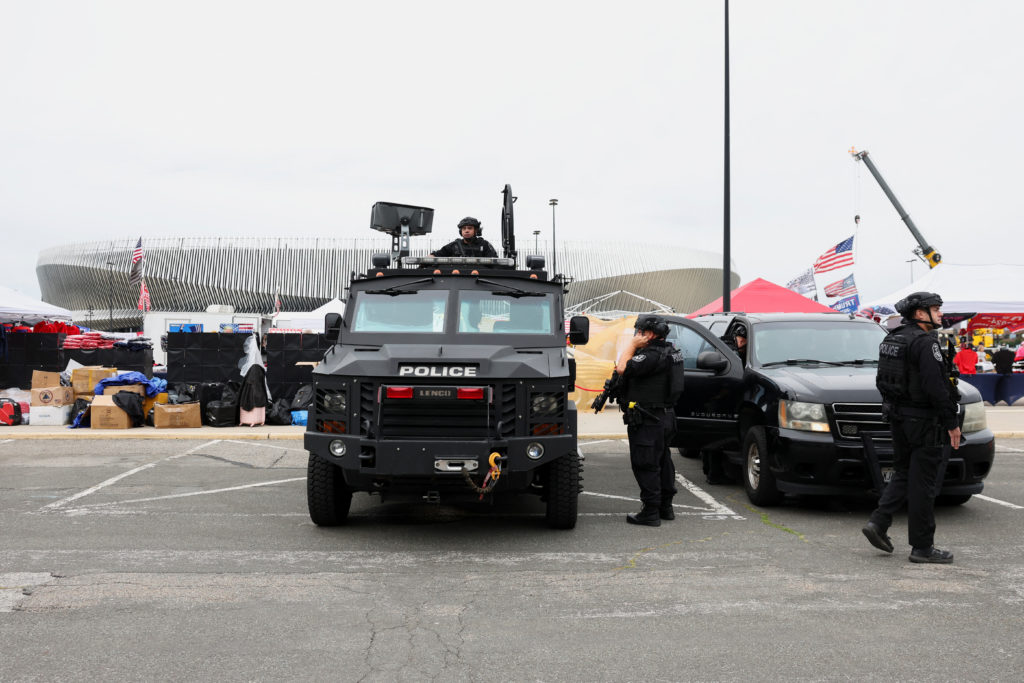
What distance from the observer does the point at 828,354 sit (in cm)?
891

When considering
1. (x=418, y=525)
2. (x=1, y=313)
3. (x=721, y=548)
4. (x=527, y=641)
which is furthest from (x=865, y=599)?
(x=1, y=313)

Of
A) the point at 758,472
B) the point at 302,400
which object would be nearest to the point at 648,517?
the point at 758,472

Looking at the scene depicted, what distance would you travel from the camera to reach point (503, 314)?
25.8 ft

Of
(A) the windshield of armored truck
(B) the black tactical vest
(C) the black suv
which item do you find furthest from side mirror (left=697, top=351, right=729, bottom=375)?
(A) the windshield of armored truck

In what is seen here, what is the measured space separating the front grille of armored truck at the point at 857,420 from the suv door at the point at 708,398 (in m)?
1.36

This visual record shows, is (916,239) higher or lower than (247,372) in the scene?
higher

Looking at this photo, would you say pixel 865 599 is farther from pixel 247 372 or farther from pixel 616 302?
pixel 616 302

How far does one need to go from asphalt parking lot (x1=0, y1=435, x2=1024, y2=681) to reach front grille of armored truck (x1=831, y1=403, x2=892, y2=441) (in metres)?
0.77

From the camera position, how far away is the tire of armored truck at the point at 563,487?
705 cm

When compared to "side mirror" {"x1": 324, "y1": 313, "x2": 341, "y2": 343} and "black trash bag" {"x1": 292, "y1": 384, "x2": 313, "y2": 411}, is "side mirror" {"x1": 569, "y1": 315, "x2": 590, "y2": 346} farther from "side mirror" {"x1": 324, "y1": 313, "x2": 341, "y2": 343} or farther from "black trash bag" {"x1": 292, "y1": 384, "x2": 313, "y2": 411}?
"black trash bag" {"x1": 292, "y1": 384, "x2": 313, "y2": 411}

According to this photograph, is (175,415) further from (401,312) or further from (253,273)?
(253,273)

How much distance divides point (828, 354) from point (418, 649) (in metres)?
6.00

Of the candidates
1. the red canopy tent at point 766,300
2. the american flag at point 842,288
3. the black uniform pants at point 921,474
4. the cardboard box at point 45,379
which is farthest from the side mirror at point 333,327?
the american flag at point 842,288

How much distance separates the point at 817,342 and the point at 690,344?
1513 millimetres
